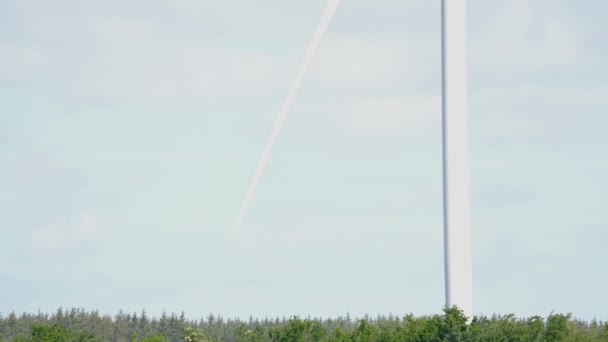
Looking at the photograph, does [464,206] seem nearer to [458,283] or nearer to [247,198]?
Answer: [458,283]

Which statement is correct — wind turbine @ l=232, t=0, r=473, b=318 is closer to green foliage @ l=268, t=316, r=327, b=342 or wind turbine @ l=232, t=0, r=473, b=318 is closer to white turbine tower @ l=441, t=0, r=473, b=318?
white turbine tower @ l=441, t=0, r=473, b=318

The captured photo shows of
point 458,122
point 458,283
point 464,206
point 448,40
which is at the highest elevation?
point 448,40

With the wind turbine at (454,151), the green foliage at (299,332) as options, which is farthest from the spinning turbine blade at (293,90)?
the green foliage at (299,332)

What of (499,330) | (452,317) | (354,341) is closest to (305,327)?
(354,341)

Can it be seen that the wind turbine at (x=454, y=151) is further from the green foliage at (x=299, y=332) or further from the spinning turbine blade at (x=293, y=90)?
the green foliage at (x=299, y=332)

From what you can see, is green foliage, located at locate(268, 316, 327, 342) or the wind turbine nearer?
the wind turbine

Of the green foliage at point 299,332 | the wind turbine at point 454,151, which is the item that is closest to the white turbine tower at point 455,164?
the wind turbine at point 454,151

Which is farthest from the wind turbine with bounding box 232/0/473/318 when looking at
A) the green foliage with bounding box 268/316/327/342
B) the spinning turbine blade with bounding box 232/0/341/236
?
the green foliage with bounding box 268/316/327/342

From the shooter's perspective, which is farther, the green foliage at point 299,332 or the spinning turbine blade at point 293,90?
the green foliage at point 299,332

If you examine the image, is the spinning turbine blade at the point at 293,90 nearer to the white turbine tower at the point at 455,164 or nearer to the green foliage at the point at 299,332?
the white turbine tower at the point at 455,164

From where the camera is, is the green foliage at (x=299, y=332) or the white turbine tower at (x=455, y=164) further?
the green foliage at (x=299, y=332)

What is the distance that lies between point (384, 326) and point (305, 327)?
179 inches

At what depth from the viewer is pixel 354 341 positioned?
6109 cm

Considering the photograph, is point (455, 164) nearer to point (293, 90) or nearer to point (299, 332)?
point (293, 90)
